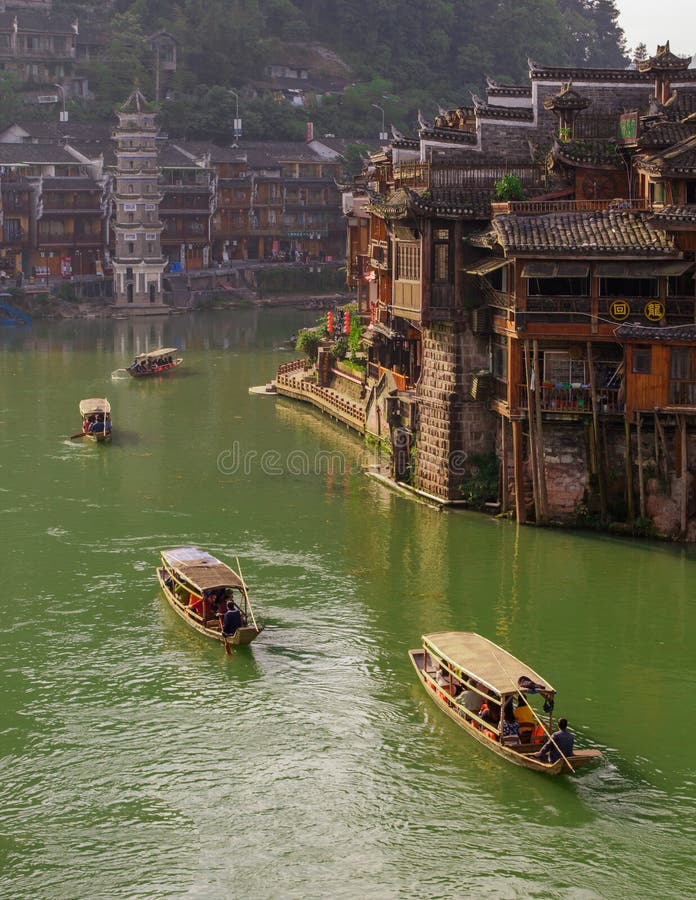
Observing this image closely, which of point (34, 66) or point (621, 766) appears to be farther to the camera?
point (34, 66)

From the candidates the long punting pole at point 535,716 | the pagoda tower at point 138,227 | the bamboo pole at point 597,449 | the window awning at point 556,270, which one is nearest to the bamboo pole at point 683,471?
the bamboo pole at point 597,449

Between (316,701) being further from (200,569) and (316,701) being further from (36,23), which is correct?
(36,23)

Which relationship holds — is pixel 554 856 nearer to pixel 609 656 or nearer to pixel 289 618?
pixel 609 656

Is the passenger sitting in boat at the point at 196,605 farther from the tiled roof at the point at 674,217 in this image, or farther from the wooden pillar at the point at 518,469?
the tiled roof at the point at 674,217

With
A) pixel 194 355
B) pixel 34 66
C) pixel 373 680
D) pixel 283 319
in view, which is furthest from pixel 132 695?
pixel 34 66

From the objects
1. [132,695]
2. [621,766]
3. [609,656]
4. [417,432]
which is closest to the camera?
[621,766]

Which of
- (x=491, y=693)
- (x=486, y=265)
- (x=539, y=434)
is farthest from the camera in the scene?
(x=486, y=265)

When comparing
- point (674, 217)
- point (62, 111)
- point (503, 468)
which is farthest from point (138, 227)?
point (674, 217)
